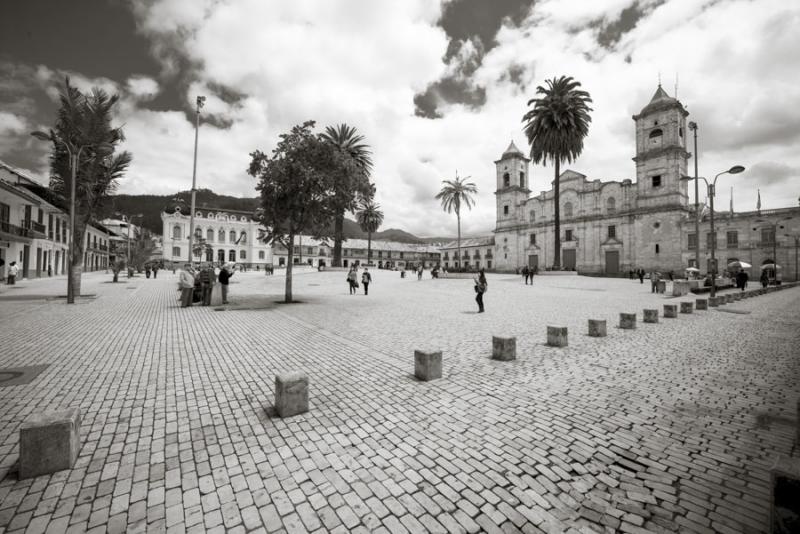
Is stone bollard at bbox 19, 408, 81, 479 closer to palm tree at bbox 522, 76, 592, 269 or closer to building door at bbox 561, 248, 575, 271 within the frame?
palm tree at bbox 522, 76, 592, 269

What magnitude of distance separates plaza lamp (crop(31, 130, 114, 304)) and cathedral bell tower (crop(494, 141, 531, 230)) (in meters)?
54.5

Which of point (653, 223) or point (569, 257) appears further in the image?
point (569, 257)

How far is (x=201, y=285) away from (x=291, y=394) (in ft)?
42.2

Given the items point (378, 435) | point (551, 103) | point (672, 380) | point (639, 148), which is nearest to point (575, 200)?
point (639, 148)

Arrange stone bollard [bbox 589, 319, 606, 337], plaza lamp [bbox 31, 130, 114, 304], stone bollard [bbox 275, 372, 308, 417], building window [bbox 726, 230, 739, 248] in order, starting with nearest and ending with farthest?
stone bollard [bbox 275, 372, 308, 417], stone bollard [bbox 589, 319, 606, 337], plaza lamp [bbox 31, 130, 114, 304], building window [bbox 726, 230, 739, 248]

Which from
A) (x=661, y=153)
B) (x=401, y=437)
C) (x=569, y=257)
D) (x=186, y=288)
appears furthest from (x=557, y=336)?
(x=569, y=257)

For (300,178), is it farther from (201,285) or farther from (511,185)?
(511,185)

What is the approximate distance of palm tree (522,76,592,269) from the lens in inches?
1379

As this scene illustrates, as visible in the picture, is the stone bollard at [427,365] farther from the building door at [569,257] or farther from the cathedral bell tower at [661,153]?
the building door at [569,257]

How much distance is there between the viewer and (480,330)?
30.6 feet

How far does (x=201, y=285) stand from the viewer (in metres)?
14.5

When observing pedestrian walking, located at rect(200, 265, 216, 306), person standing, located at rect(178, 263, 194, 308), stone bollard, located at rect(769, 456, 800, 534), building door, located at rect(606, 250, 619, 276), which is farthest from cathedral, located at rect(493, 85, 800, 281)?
person standing, located at rect(178, 263, 194, 308)

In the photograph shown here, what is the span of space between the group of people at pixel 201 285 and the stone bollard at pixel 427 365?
38.0 ft

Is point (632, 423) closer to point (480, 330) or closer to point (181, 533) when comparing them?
point (181, 533)
